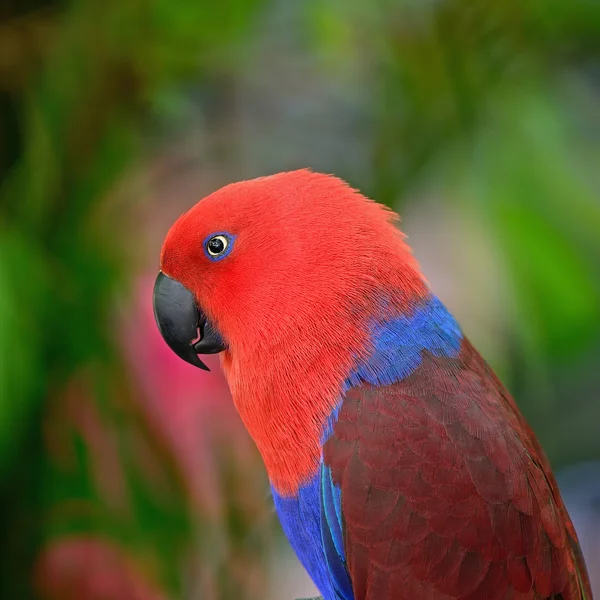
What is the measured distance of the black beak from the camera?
2.24ft

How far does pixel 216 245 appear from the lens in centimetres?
65

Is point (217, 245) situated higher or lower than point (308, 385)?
higher

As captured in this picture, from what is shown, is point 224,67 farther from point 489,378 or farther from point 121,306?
point 489,378

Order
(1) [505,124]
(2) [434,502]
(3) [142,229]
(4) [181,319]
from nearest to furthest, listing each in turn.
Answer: (2) [434,502] → (4) [181,319] → (1) [505,124] → (3) [142,229]

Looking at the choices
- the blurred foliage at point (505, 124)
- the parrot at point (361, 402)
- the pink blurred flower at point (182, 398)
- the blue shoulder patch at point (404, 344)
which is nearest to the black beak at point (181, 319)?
the parrot at point (361, 402)

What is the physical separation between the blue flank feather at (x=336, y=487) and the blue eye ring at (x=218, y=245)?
14 centimetres

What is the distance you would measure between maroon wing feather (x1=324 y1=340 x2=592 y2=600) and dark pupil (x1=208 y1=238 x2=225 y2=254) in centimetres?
17

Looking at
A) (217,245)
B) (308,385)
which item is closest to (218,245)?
(217,245)

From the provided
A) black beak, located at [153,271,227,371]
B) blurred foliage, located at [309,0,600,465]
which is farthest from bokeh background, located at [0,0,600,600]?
black beak, located at [153,271,227,371]

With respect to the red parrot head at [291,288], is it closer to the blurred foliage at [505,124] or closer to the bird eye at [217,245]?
the bird eye at [217,245]

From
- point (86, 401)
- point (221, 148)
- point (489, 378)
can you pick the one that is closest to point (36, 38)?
point (221, 148)

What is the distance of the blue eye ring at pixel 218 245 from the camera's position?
650mm

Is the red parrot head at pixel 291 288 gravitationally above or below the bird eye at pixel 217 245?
below

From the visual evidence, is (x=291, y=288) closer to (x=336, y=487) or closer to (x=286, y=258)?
(x=286, y=258)
